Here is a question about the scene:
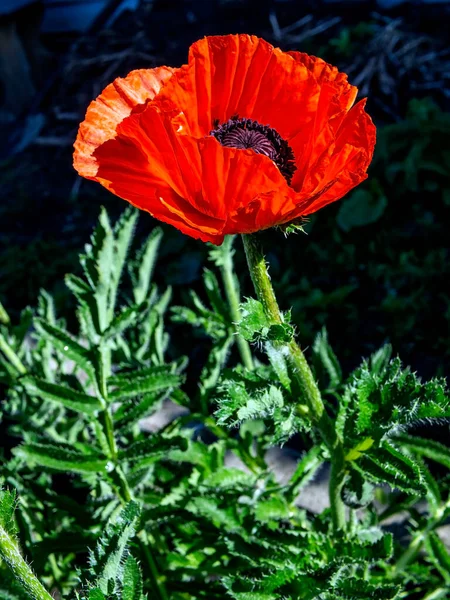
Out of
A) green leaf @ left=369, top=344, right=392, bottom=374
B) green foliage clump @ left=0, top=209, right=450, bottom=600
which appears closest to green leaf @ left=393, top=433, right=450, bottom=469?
green foliage clump @ left=0, top=209, right=450, bottom=600

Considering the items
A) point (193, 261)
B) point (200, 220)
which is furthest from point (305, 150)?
point (193, 261)

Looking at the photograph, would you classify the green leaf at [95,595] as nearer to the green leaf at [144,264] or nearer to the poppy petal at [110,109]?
the poppy petal at [110,109]

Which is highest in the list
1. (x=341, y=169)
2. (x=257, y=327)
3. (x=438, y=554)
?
(x=341, y=169)

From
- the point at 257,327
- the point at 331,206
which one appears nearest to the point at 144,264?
the point at 257,327

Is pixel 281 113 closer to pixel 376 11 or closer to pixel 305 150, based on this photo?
pixel 305 150

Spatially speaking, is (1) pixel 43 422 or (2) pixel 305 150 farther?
(1) pixel 43 422

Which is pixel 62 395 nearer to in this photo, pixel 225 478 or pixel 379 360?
pixel 225 478

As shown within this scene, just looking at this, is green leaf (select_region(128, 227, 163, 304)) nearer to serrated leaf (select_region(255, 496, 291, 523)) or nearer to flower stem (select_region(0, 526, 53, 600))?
serrated leaf (select_region(255, 496, 291, 523))
